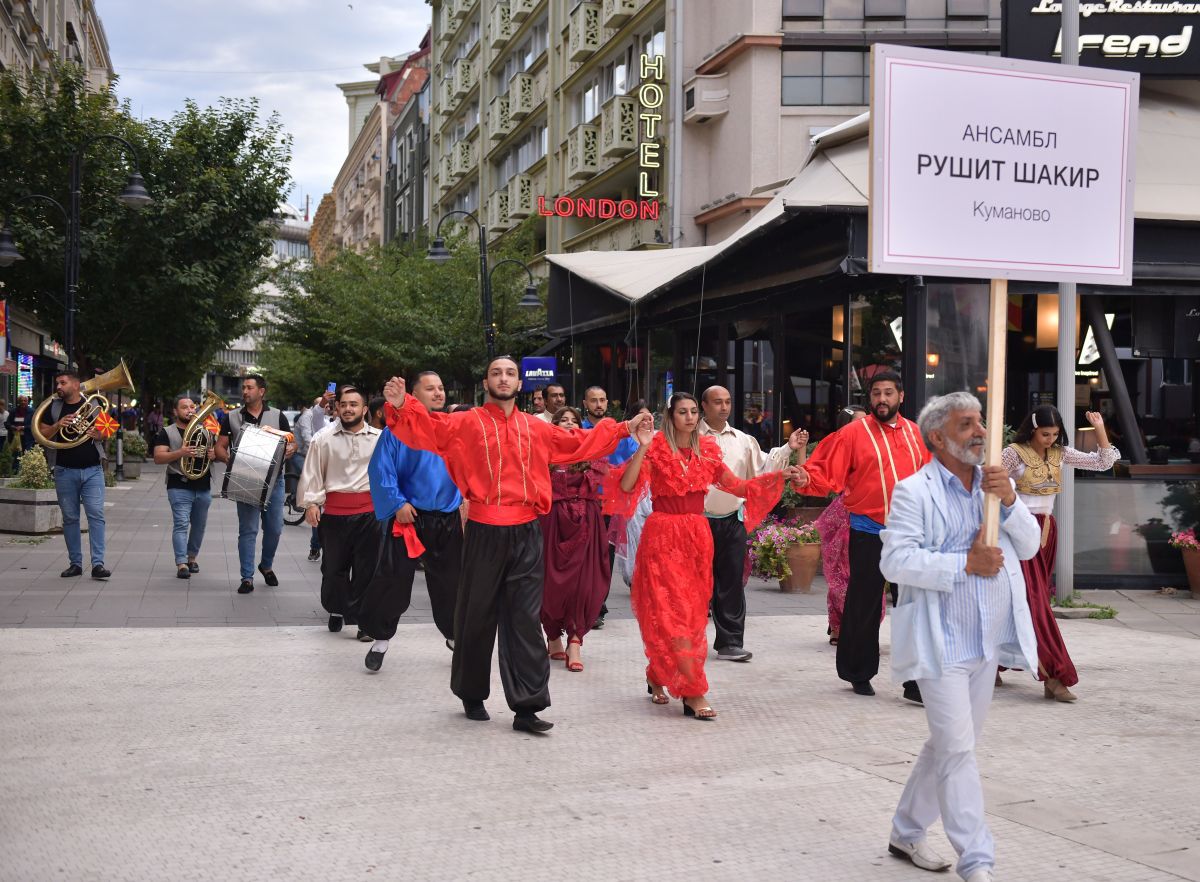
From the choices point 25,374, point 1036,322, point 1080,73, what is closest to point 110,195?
point 25,374

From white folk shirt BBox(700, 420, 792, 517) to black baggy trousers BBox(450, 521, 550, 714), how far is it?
218cm

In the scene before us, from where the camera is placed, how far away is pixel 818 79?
25641 millimetres

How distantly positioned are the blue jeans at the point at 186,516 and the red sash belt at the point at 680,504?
6459 mm

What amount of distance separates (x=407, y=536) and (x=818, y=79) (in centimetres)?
1956

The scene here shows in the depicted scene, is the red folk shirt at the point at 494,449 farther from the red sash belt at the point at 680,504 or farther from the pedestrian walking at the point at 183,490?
the pedestrian walking at the point at 183,490

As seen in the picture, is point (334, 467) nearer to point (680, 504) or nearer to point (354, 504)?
point (354, 504)

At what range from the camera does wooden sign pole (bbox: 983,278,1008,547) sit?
4508mm

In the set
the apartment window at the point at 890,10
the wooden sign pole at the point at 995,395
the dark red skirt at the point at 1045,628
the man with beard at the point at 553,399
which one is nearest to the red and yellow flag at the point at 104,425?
the man with beard at the point at 553,399

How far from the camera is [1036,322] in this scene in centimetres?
1639

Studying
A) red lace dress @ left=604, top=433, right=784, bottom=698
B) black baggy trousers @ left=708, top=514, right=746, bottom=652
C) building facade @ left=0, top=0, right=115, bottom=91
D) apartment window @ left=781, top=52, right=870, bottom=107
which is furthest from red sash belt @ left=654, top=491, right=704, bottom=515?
building facade @ left=0, top=0, right=115, bottom=91

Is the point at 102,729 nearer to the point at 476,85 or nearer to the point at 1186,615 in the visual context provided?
the point at 1186,615

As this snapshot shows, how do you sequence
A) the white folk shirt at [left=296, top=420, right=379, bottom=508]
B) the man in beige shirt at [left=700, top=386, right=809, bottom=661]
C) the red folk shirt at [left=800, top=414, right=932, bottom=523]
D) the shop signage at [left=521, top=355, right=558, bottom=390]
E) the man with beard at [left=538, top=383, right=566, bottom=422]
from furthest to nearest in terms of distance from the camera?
the shop signage at [left=521, top=355, right=558, bottom=390], the man with beard at [left=538, top=383, right=566, bottom=422], the white folk shirt at [left=296, top=420, right=379, bottom=508], the man in beige shirt at [left=700, top=386, right=809, bottom=661], the red folk shirt at [left=800, top=414, right=932, bottom=523]

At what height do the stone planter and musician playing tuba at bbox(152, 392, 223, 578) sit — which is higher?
musician playing tuba at bbox(152, 392, 223, 578)

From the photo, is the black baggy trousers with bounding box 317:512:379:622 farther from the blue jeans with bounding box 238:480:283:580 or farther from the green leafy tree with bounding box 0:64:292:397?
the green leafy tree with bounding box 0:64:292:397
